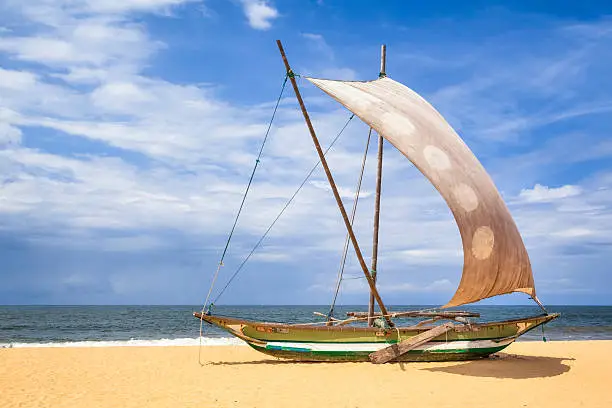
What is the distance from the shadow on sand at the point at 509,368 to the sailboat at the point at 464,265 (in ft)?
2.04

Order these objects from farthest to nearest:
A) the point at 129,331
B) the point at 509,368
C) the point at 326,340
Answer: the point at 129,331
the point at 326,340
the point at 509,368

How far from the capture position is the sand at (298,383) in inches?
482

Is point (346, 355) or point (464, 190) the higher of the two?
point (464, 190)

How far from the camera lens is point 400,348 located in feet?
55.0

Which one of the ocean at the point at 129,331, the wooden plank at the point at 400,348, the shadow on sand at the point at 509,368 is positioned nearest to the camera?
the shadow on sand at the point at 509,368

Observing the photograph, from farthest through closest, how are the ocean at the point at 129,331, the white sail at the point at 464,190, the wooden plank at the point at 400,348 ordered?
1. the ocean at the point at 129,331
2. the wooden plank at the point at 400,348
3. the white sail at the point at 464,190

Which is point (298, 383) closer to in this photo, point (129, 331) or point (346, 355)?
point (346, 355)

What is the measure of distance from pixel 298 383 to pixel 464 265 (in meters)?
5.83

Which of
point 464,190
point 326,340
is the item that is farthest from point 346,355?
point 464,190

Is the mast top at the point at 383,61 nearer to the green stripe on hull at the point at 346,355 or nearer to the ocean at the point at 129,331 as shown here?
the green stripe on hull at the point at 346,355

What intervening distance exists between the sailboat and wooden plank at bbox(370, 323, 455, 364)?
0.10 ft

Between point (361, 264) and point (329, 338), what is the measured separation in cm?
256

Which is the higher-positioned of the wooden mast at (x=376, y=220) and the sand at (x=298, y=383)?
the wooden mast at (x=376, y=220)

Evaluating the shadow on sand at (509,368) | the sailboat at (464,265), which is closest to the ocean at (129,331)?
the sailboat at (464,265)
